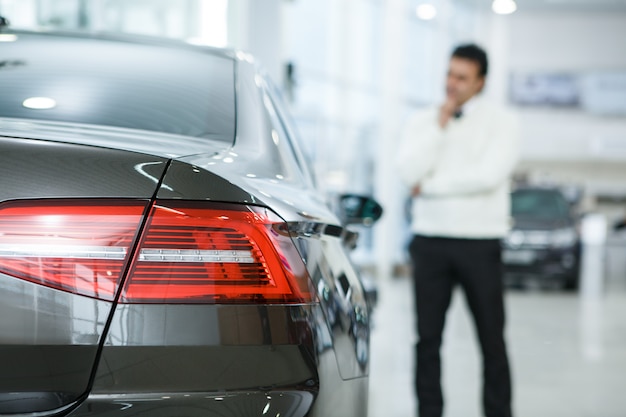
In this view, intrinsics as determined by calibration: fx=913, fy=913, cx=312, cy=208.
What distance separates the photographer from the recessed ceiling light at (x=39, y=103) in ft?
6.05


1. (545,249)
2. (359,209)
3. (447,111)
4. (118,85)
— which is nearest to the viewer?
(118,85)

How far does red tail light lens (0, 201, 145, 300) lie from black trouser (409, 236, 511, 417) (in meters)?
2.15

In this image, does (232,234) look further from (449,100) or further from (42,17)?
(42,17)

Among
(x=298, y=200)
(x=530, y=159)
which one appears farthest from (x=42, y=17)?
(x=530, y=159)

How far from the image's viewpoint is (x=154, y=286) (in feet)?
4.52

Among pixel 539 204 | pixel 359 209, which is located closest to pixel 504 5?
pixel 539 204

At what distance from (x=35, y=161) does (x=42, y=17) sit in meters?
5.69

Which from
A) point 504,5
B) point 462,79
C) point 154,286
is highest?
point 504,5

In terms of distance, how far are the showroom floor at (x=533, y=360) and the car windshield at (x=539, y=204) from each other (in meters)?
2.31

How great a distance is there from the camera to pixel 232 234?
144cm

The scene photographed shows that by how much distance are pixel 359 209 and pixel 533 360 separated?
326cm

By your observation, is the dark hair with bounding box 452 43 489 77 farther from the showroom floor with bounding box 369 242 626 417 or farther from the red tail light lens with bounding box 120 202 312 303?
the red tail light lens with bounding box 120 202 312 303

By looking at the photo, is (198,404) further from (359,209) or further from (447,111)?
(447,111)

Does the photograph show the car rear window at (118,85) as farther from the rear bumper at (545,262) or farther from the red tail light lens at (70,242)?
the rear bumper at (545,262)
